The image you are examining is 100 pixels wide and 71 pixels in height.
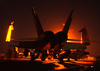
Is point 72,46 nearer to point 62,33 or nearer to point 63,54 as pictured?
point 63,54

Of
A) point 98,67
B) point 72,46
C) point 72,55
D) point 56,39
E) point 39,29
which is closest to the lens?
point 98,67

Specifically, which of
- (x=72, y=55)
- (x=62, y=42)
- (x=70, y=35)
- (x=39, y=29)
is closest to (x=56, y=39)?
(x=62, y=42)

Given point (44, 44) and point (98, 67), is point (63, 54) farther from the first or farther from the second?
point (98, 67)

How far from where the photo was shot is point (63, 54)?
489 inches

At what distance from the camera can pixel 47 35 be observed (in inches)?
358

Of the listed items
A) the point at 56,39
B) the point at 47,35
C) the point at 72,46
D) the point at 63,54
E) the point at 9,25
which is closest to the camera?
the point at 47,35

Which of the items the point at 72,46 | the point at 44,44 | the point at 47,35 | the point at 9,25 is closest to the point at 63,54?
the point at 72,46

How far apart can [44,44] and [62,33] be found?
2.09 m

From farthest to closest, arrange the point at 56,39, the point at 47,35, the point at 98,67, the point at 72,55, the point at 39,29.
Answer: the point at 72,55, the point at 39,29, the point at 56,39, the point at 47,35, the point at 98,67

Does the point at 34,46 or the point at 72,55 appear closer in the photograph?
the point at 34,46

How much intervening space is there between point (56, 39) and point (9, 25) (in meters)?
16.4

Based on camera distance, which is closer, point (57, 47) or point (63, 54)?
point (57, 47)

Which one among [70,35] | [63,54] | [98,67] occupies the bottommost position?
[98,67]

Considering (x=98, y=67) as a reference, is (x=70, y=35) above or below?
above
